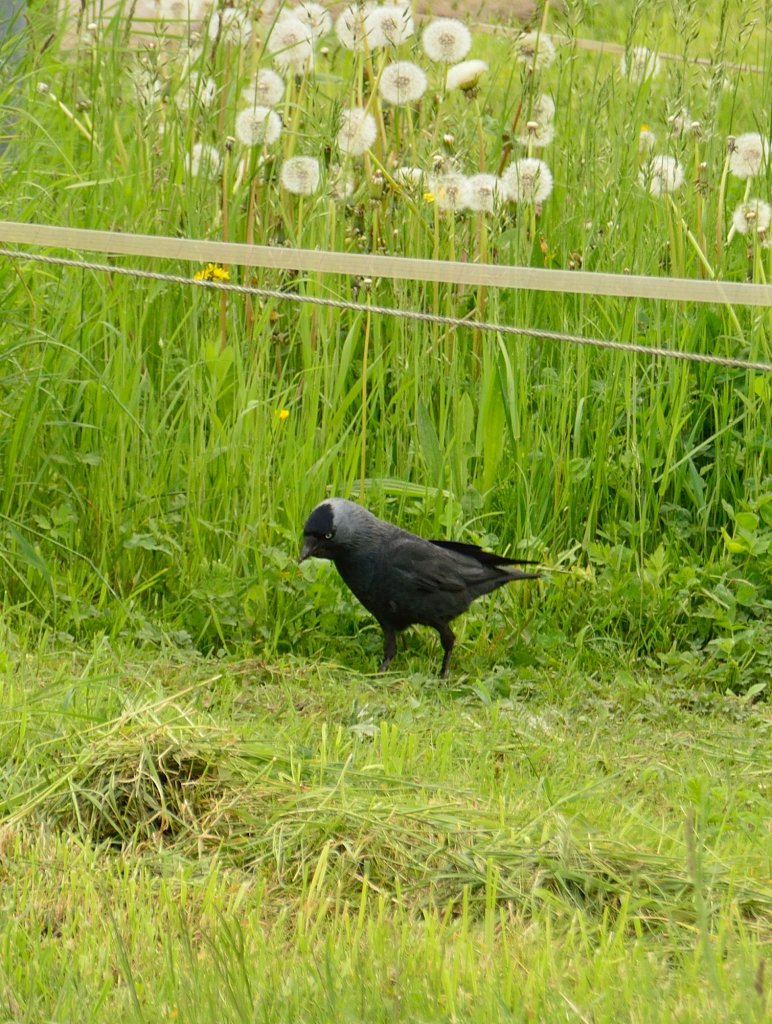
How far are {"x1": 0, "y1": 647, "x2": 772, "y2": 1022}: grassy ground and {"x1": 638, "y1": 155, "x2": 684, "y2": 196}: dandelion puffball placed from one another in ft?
7.61

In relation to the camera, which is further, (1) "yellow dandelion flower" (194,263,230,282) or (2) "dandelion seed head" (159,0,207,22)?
(2) "dandelion seed head" (159,0,207,22)

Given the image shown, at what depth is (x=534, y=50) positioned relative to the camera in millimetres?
6031

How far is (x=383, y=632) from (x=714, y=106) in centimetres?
241

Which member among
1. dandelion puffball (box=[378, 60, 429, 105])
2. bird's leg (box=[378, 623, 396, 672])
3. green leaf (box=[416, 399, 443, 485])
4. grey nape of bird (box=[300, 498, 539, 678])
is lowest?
bird's leg (box=[378, 623, 396, 672])

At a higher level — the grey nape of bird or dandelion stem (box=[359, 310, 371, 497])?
dandelion stem (box=[359, 310, 371, 497])

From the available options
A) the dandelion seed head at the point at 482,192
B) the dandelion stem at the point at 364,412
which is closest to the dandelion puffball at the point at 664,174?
the dandelion seed head at the point at 482,192

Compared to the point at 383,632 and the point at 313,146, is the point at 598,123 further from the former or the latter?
the point at 383,632

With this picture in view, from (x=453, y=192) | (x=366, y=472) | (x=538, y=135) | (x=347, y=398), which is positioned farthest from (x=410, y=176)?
(x=366, y=472)

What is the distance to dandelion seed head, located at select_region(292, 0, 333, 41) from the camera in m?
6.11

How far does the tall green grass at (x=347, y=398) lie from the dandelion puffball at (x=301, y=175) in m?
0.10

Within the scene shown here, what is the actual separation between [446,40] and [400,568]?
228 centimetres

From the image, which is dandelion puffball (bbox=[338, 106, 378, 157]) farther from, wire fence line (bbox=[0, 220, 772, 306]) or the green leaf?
the green leaf

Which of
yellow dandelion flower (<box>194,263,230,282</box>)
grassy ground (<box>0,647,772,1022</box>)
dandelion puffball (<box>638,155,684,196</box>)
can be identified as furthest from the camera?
yellow dandelion flower (<box>194,263,230,282</box>)

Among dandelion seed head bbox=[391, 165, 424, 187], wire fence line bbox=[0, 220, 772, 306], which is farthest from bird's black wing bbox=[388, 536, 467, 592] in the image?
dandelion seed head bbox=[391, 165, 424, 187]
